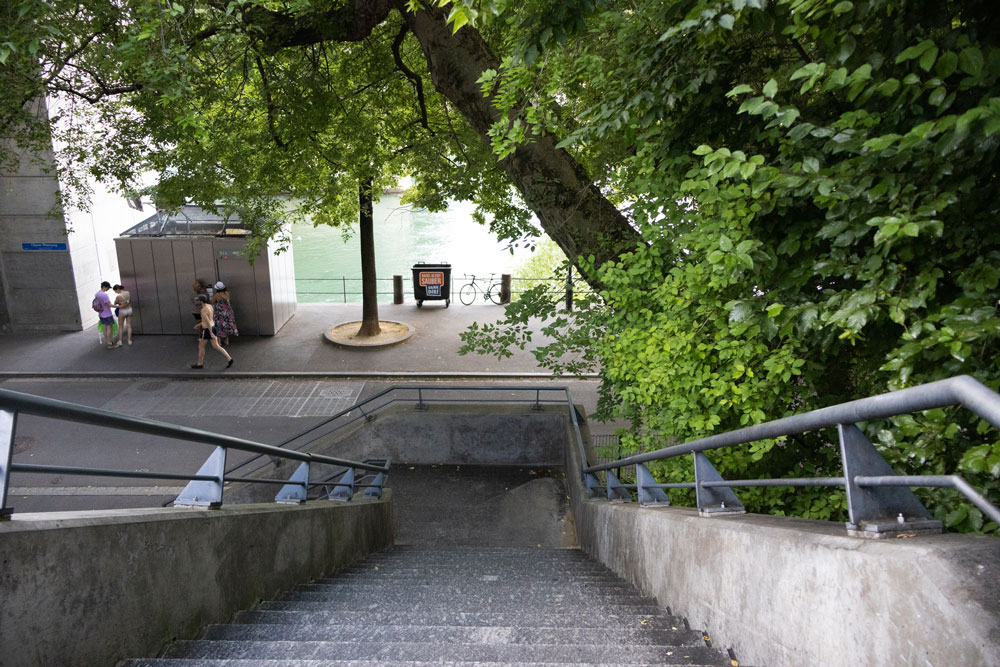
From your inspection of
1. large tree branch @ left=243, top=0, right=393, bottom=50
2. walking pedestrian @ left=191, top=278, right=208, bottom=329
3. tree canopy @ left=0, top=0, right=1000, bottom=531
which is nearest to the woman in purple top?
walking pedestrian @ left=191, top=278, right=208, bottom=329

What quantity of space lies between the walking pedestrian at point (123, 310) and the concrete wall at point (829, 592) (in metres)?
13.9

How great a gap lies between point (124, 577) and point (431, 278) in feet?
49.4

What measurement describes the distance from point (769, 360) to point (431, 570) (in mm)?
3193

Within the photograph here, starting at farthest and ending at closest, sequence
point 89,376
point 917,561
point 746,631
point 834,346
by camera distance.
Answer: point 89,376 < point 834,346 < point 746,631 < point 917,561

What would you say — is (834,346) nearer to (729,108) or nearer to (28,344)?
(729,108)

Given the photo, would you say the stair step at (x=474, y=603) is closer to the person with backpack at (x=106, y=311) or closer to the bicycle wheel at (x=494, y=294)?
the person with backpack at (x=106, y=311)

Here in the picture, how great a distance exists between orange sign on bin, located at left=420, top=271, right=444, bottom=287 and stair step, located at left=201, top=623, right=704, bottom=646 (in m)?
14.4

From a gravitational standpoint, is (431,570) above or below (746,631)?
below

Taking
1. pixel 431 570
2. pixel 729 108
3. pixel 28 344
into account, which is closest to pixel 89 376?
pixel 28 344

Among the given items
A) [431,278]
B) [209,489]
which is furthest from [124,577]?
[431,278]

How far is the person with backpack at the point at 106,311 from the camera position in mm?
13938

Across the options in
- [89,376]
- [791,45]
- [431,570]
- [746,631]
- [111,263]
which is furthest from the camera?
[111,263]

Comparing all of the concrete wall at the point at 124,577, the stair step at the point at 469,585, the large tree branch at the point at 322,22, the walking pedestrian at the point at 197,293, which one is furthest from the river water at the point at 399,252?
the concrete wall at the point at 124,577

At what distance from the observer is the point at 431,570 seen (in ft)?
18.4
